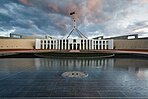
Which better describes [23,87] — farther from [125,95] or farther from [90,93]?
[125,95]

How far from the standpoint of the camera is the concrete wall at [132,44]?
139 ft

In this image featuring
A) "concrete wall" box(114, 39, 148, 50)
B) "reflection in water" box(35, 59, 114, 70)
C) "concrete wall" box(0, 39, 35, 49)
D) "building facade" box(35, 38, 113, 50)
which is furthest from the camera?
"building facade" box(35, 38, 113, 50)

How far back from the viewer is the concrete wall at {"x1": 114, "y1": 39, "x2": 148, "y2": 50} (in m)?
42.2

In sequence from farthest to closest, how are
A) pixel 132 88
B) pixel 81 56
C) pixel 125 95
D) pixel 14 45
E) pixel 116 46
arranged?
pixel 116 46, pixel 14 45, pixel 81 56, pixel 132 88, pixel 125 95

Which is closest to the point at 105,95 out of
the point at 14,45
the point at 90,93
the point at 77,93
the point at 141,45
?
the point at 90,93

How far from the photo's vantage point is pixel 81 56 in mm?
17469

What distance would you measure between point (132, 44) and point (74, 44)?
2222 cm

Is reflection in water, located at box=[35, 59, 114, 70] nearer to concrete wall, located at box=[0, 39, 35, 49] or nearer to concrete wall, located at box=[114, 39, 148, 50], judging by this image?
concrete wall, located at box=[114, 39, 148, 50]

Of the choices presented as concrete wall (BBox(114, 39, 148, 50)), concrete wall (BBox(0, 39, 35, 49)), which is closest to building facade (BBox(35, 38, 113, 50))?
concrete wall (BBox(114, 39, 148, 50))

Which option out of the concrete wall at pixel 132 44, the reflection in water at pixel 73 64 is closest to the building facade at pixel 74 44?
the concrete wall at pixel 132 44

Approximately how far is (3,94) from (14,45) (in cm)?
5109

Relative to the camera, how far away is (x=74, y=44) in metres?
59.1

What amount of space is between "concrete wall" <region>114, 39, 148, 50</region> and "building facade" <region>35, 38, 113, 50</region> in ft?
12.7

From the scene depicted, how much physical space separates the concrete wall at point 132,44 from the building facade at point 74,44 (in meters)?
3.88
